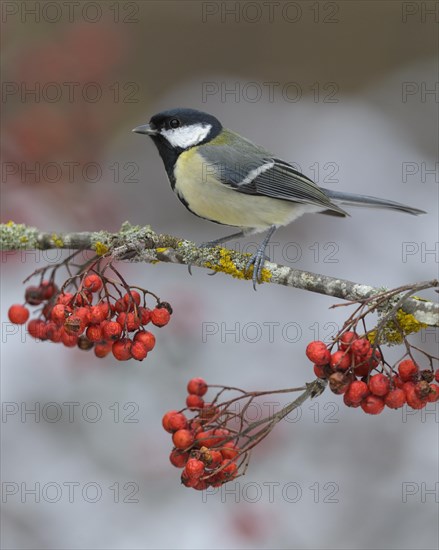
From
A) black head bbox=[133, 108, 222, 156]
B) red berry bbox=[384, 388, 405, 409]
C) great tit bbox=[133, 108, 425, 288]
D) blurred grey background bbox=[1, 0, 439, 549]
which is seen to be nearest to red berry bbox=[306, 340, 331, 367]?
red berry bbox=[384, 388, 405, 409]

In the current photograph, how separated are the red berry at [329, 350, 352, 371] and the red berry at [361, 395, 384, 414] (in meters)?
0.07

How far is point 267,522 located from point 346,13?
3403 mm

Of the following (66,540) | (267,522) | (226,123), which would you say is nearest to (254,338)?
(267,522)

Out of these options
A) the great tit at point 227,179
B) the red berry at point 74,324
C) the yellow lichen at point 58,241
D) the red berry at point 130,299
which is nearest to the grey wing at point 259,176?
the great tit at point 227,179

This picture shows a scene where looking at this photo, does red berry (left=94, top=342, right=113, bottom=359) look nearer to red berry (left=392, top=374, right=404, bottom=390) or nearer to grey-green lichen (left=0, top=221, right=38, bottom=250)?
grey-green lichen (left=0, top=221, right=38, bottom=250)

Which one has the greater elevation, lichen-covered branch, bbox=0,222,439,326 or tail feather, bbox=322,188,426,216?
tail feather, bbox=322,188,426,216

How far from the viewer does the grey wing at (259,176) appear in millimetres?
2219

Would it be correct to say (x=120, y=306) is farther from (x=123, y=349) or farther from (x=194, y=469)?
(x=194, y=469)

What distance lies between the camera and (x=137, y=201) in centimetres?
386

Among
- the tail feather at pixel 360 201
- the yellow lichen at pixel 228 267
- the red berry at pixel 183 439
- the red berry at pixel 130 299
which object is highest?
the tail feather at pixel 360 201

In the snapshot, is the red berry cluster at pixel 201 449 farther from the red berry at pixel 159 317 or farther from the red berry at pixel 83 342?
the red berry at pixel 83 342

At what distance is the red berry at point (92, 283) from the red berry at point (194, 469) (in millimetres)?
391

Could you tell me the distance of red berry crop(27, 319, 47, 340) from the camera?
1540 mm

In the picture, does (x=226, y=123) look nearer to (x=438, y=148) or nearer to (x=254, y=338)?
(x=438, y=148)
